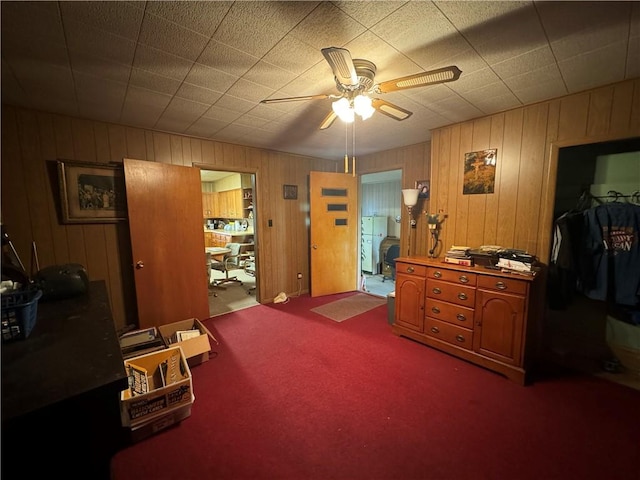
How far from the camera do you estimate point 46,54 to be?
1.52m

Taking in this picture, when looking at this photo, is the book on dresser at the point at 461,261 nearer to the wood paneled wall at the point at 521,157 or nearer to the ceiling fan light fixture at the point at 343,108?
the wood paneled wall at the point at 521,157

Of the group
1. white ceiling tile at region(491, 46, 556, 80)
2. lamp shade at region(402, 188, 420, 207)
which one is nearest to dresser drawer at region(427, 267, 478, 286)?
lamp shade at region(402, 188, 420, 207)

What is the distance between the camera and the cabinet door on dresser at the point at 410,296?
260 cm

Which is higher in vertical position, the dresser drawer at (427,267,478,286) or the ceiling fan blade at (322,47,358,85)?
the ceiling fan blade at (322,47,358,85)

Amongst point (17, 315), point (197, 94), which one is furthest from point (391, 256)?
point (17, 315)

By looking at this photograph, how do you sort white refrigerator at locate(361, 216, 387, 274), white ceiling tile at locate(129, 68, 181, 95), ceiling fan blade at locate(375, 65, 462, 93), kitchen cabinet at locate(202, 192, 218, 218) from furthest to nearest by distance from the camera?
kitchen cabinet at locate(202, 192, 218, 218)
white refrigerator at locate(361, 216, 387, 274)
white ceiling tile at locate(129, 68, 181, 95)
ceiling fan blade at locate(375, 65, 462, 93)

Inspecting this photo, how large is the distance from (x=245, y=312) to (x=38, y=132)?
277 cm

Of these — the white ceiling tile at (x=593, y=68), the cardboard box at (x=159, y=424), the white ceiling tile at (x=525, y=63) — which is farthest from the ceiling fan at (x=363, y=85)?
the cardboard box at (x=159, y=424)

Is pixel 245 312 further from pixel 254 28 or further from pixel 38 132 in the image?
pixel 254 28

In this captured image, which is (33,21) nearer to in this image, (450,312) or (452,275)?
(452,275)

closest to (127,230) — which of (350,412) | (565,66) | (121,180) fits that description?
(121,180)

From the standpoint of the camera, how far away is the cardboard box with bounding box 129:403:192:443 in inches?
61.2

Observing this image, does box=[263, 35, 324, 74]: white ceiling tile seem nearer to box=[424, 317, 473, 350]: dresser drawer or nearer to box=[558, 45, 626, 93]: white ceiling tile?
box=[558, 45, 626, 93]: white ceiling tile

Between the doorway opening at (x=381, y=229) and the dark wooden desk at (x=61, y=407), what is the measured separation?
4.72 metres
